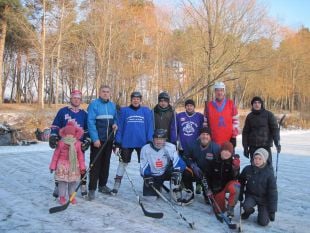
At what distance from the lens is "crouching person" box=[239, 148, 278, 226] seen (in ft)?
15.6

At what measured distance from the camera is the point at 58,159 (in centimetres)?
545

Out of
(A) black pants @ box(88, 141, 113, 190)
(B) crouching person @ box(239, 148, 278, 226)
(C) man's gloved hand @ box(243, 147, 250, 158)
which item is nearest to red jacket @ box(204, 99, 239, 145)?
(C) man's gloved hand @ box(243, 147, 250, 158)

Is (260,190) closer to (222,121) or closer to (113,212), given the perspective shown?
(222,121)

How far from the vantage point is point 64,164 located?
5438 millimetres

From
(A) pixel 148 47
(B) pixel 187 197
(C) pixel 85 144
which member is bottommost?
(B) pixel 187 197

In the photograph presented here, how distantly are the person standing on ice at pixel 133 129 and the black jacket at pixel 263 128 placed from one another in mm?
1582

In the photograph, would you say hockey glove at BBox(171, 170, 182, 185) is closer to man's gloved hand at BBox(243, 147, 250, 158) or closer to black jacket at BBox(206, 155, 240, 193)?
black jacket at BBox(206, 155, 240, 193)

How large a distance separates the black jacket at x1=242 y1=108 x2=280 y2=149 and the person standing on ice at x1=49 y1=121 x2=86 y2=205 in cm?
265

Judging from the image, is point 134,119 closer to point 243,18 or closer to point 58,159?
point 58,159

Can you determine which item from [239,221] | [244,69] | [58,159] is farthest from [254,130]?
[244,69]

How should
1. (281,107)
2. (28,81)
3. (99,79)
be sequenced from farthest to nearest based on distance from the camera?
(281,107)
(28,81)
(99,79)

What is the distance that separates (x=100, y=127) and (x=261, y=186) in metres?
2.46

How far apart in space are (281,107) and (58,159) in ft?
162

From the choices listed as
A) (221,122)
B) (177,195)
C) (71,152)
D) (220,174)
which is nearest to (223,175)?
(220,174)
